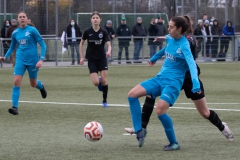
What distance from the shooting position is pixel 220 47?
96.3 feet

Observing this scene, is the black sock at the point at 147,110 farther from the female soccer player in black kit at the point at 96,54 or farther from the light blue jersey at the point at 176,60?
the female soccer player in black kit at the point at 96,54

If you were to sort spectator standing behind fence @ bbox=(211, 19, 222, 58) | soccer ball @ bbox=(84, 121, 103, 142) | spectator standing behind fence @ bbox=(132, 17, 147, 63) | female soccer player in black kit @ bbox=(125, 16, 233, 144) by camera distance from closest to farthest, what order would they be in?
soccer ball @ bbox=(84, 121, 103, 142)
female soccer player in black kit @ bbox=(125, 16, 233, 144)
spectator standing behind fence @ bbox=(132, 17, 147, 63)
spectator standing behind fence @ bbox=(211, 19, 222, 58)

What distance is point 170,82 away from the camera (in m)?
8.01

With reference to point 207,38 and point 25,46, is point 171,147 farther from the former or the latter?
point 207,38

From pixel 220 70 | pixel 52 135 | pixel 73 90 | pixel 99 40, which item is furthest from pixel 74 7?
pixel 52 135

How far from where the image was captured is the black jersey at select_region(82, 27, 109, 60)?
13523mm

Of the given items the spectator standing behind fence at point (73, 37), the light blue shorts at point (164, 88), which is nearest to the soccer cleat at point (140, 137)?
the light blue shorts at point (164, 88)

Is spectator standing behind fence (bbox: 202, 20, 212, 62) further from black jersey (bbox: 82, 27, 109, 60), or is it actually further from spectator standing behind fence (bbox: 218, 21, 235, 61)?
black jersey (bbox: 82, 27, 109, 60)

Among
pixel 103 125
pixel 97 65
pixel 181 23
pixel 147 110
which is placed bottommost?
pixel 103 125

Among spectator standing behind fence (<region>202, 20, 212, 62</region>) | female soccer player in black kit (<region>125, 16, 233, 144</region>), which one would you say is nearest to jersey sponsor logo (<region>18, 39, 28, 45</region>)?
female soccer player in black kit (<region>125, 16, 233, 144</region>)

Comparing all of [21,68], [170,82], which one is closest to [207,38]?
[21,68]

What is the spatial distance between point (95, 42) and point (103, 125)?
11.3ft

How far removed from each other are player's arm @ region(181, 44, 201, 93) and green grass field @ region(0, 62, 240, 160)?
0.80m

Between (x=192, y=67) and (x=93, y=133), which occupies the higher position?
(x=192, y=67)
